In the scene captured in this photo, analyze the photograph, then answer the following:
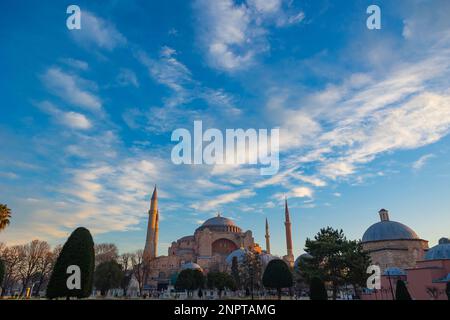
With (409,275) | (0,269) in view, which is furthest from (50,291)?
(409,275)

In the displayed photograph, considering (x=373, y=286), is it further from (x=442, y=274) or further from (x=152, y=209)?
(x=152, y=209)

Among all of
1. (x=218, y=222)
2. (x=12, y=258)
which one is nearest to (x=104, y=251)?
(x=12, y=258)

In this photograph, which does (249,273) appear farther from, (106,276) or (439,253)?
(439,253)

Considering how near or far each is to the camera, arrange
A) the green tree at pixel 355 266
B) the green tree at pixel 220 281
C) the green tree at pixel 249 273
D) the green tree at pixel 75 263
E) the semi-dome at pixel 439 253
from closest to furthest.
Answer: the green tree at pixel 75 263 < the green tree at pixel 355 266 < the semi-dome at pixel 439 253 < the green tree at pixel 220 281 < the green tree at pixel 249 273

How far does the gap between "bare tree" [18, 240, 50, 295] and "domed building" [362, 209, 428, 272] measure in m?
44.6

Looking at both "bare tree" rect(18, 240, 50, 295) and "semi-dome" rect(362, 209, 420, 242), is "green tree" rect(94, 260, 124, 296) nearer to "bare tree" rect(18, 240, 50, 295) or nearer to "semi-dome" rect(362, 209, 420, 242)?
"bare tree" rect(18, 240, 50, 295)

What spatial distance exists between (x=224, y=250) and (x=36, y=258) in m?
35.7

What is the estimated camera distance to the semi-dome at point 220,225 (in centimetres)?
6875

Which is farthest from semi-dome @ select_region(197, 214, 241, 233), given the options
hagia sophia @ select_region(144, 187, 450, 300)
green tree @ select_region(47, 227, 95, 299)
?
green tree @ select_region(47, 227, 95, 299)

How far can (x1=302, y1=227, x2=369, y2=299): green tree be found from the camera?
82.1 feet

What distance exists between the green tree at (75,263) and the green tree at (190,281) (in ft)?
71.7

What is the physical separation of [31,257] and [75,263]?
31.6m

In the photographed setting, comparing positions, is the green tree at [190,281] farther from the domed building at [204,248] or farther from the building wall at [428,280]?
the building wall at [428,280]

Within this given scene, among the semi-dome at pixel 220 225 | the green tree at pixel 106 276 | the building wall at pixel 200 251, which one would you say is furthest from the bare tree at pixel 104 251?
the semi-dome at pixel 220 225
